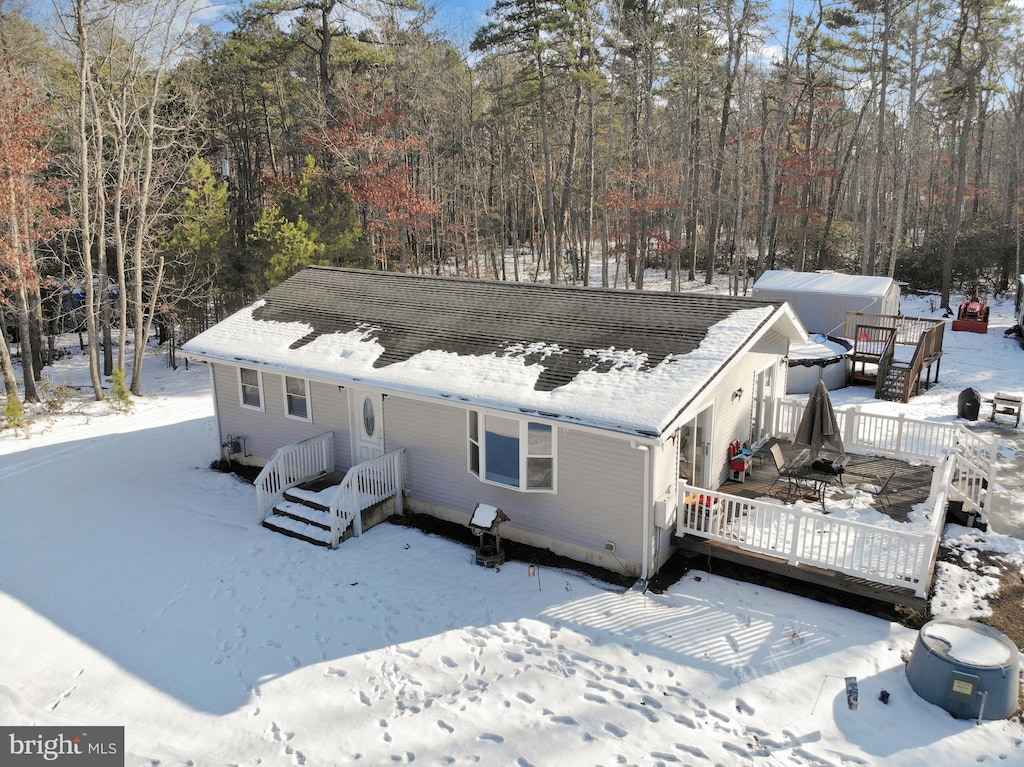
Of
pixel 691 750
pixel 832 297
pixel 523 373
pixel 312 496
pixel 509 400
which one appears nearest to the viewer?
pixel 691 750

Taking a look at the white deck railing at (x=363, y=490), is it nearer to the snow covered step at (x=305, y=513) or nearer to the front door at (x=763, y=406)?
the snow covered step at (x=305, y=513)

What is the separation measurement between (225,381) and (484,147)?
3257cm

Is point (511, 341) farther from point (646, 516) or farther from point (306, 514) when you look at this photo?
point (306, 514)

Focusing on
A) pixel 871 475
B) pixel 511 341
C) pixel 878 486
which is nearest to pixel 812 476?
pixel 878 486

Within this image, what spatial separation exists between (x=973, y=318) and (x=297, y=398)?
25.6 m

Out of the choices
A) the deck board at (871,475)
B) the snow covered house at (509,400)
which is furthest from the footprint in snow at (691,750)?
the deck board at (871,475)

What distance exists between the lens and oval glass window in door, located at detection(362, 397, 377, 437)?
38.0 ft

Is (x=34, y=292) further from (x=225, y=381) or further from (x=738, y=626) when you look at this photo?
(x=738, y=626)

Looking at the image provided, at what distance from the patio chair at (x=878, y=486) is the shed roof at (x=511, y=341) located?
3.04m

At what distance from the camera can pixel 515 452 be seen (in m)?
9.94

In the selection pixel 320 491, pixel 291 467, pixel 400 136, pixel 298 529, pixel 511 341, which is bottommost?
pixel 298 529

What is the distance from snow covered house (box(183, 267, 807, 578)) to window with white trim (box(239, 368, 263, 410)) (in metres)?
0.03

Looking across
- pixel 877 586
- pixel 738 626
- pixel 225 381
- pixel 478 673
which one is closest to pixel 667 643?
pixel 738 626

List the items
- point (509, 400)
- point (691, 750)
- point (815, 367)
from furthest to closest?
point (815, 367) → point (509, 400) → point (691, 750)
